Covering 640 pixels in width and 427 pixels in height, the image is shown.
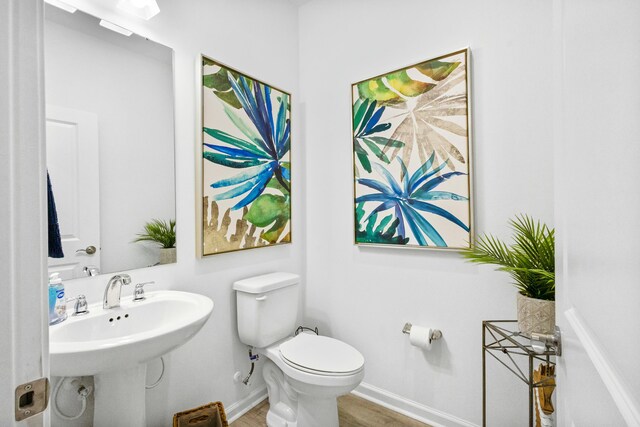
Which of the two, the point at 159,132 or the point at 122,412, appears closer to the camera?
the point at 122,412

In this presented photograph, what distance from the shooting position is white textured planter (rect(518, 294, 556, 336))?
116cm

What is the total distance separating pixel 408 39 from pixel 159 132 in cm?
144

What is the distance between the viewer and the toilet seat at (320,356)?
1.44m

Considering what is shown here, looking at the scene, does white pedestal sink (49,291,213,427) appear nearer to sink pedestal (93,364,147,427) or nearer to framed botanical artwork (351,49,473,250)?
sink pedestal (93,364,147,427)

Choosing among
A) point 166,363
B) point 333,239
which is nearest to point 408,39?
point 333,239

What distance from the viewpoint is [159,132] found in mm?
1478

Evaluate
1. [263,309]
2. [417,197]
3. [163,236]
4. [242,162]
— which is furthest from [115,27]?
[417,197]

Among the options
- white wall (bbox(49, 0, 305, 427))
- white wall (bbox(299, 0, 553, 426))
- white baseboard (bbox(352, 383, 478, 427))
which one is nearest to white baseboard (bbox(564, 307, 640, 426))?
white wall (bbox(299, 0, 553, 426))

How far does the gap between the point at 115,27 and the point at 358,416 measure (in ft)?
7.44

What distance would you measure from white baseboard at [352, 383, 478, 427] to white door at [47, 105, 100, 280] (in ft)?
5.43

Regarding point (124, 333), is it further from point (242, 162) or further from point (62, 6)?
point (62, 6)

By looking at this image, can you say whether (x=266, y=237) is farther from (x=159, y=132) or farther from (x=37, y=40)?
(x=37, y=40)

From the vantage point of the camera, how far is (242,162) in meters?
1.80

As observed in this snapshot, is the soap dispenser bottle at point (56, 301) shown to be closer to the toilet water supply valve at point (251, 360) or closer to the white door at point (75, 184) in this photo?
the white door at point (75, 184)
